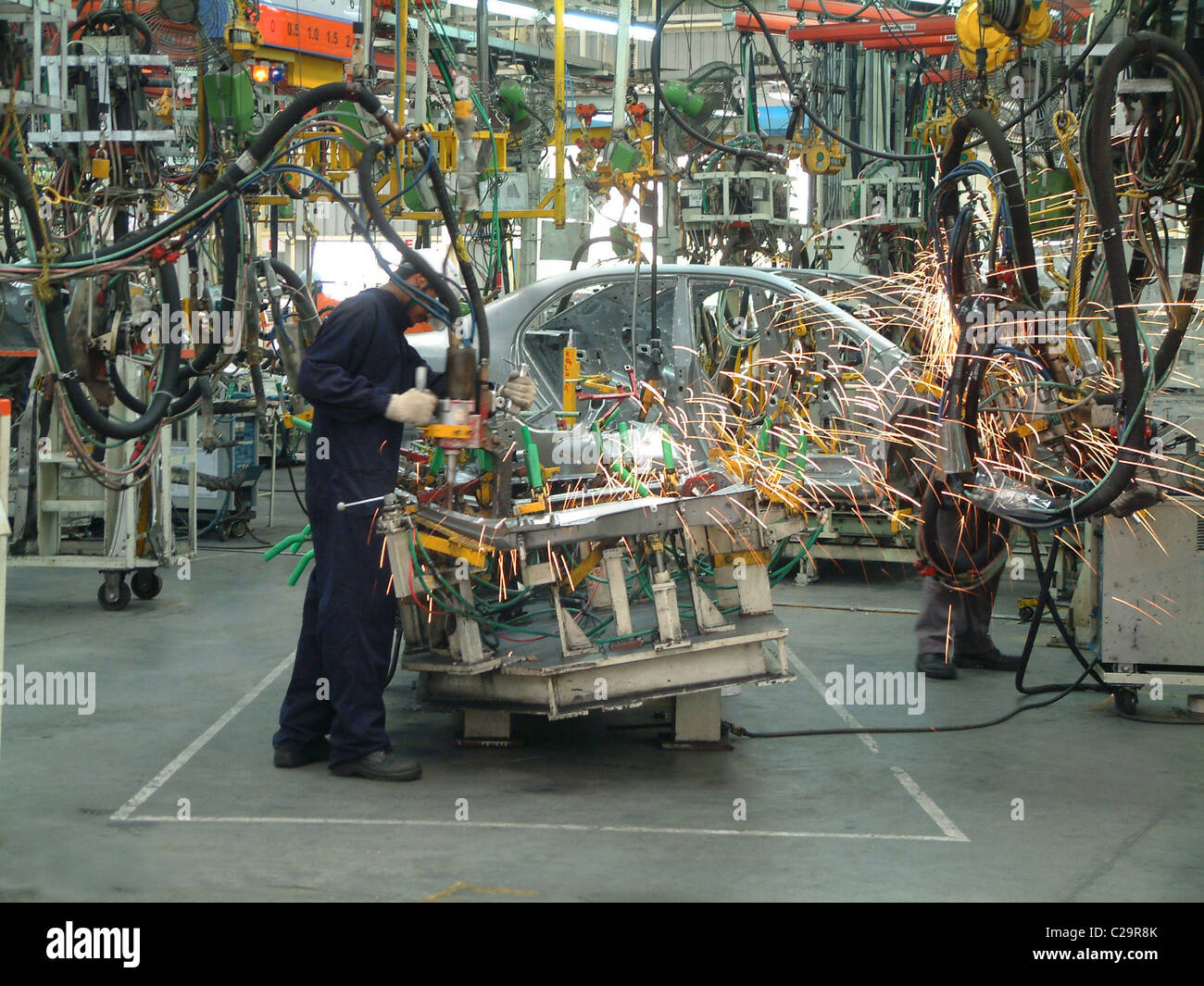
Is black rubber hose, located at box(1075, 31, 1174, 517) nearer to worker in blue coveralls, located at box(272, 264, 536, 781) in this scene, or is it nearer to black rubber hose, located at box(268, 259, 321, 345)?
worker in blue coveralls, located at box(272, 264, 536, 781)

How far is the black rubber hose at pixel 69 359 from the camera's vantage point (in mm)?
4781

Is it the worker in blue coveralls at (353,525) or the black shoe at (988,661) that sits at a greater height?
the worker in blue coveralls at (353,525)

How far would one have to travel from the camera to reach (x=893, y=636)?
6.97m

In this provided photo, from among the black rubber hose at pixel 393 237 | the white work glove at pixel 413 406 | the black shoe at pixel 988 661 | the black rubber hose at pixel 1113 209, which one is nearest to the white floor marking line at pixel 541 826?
the white work glove at pixel 413 406

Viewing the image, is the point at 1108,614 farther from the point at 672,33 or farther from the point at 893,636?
the point at 672,33

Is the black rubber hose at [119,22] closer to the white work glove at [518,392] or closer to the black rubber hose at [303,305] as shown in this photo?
the black rubber hose at [303,305]

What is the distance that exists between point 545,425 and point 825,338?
1.78m

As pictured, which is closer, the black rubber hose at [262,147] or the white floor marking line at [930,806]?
the white floor marking line at [930,806]

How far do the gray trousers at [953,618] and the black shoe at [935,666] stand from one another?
0.08ft

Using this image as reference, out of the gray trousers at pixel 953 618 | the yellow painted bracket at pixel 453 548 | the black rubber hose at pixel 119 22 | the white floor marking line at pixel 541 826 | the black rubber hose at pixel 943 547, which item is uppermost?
the black rubber hose at pixel 119 22

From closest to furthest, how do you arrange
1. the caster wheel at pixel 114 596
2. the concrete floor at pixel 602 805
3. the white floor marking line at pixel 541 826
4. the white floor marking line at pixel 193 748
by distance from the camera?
the concrete floor at pixel 602 805, the white floor marking line at pixel 541 826, the white floor marking line at pixel 193 748, the caster wheel at pixel 114 596

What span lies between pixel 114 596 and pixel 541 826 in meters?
4.42

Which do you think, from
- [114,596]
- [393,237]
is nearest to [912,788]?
[393,237]

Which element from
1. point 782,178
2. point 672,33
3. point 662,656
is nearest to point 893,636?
point 662,656
